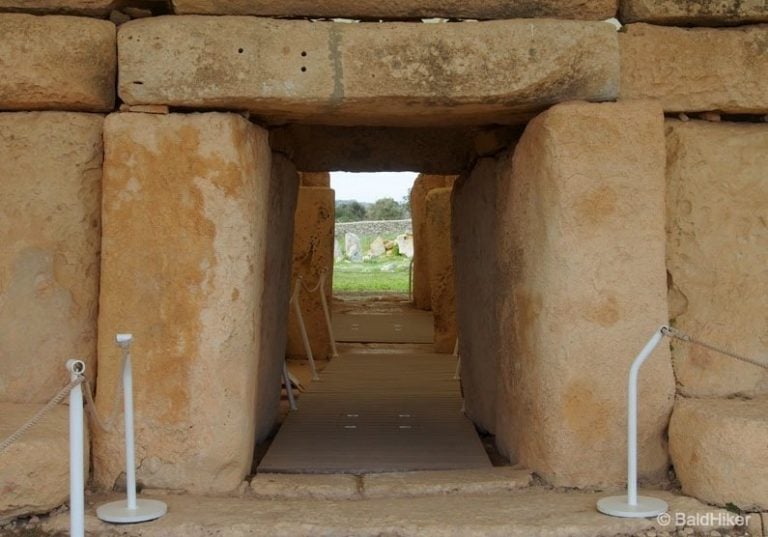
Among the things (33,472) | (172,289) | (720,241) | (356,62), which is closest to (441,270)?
(720,241)

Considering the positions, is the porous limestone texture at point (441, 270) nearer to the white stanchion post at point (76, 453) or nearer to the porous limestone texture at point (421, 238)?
the porous limestone texture at point (421, 238)

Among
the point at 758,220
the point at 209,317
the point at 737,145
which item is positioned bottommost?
the point at 209,317

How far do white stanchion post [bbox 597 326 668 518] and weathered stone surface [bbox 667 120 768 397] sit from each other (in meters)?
0.75

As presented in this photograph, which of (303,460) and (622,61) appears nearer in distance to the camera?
(622,61)

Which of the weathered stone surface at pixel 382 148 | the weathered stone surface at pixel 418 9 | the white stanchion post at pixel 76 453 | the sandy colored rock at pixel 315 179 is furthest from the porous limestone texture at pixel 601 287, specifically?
the sandy colored rock at pixel 315 179

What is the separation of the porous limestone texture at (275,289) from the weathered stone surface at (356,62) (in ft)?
3.54

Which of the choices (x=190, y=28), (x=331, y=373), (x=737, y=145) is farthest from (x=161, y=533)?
(x=331, y=373)

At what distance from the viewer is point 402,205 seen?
47.0 metres

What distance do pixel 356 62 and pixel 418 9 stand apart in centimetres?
41

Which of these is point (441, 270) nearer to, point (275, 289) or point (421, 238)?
point (421, 238)

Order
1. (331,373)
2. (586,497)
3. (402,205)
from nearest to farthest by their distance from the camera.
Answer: (586,497)
(331,373)
(402,205)

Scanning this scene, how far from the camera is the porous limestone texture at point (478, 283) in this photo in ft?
15.9

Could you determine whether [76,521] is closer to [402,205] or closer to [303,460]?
[303,460]

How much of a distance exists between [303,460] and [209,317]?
1131mm
